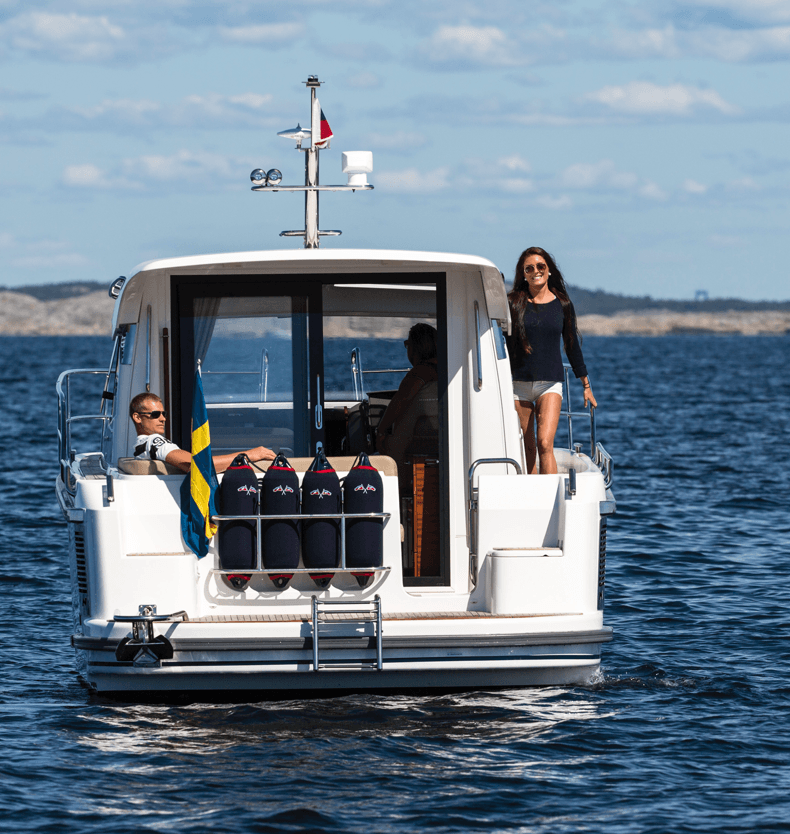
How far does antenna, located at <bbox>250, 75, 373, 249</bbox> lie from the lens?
8.11 meters

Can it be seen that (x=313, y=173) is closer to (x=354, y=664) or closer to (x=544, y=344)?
(x=544, y=344)

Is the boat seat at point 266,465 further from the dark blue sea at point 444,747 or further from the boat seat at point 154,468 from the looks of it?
the dark blue sea at point 444,747

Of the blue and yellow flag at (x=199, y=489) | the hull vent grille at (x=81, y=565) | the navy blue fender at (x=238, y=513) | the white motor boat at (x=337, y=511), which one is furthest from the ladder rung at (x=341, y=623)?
the hull vent grille at (x=81, y=565)

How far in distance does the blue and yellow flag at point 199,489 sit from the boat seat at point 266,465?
0.19 metres

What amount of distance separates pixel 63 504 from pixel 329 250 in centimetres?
257

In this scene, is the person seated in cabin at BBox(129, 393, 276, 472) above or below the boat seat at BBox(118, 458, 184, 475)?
above

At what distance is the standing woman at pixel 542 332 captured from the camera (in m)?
7.64

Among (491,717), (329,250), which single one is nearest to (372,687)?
(491,717)

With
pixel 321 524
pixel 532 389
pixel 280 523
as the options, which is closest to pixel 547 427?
Result: pixel 532 389

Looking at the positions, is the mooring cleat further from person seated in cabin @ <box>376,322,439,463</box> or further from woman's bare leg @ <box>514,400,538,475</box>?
woman's bare leg @ <box>514,400,538,475</box>

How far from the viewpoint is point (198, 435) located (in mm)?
6602

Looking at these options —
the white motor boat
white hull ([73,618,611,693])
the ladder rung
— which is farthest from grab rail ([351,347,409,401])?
white hull ([73,618,611,693])

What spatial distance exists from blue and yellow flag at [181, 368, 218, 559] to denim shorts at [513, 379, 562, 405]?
204cm

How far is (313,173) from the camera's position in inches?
327
